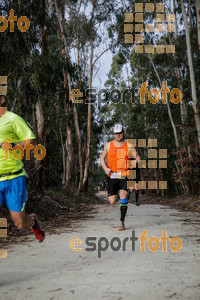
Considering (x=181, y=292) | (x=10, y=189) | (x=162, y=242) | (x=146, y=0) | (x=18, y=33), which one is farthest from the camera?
(x=146, y=0)

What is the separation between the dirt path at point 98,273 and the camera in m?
3.07

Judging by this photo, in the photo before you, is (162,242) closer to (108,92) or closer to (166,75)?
(166,75)

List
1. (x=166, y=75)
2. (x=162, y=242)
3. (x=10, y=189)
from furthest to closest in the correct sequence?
1. (x=166, y=75)
2. (x=162, y=242)
3. (x=10, y=189)

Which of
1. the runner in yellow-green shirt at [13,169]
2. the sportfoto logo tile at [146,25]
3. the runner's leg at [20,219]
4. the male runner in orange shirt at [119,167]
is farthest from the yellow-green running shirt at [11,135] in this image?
the sportfoto logo tile at [146,25]

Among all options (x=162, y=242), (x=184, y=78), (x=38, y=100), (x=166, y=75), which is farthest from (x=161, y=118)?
(x=162, y=242)

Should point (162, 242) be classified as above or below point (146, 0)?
below

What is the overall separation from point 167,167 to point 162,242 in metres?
19.1

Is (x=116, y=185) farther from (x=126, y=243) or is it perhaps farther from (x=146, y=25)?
(x=146, y=25)

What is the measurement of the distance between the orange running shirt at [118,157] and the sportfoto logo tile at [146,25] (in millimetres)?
14156

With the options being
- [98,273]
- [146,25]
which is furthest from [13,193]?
[146,25]

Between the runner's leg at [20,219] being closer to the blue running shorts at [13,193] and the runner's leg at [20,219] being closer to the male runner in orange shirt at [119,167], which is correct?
the blue running shorts at [13,193]

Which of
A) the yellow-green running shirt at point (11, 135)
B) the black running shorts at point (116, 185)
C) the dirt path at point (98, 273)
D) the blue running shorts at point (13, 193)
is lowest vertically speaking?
the dirt path at point (98, 273)

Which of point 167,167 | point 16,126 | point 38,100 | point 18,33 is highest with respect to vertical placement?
point 18,33

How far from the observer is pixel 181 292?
119 inches
